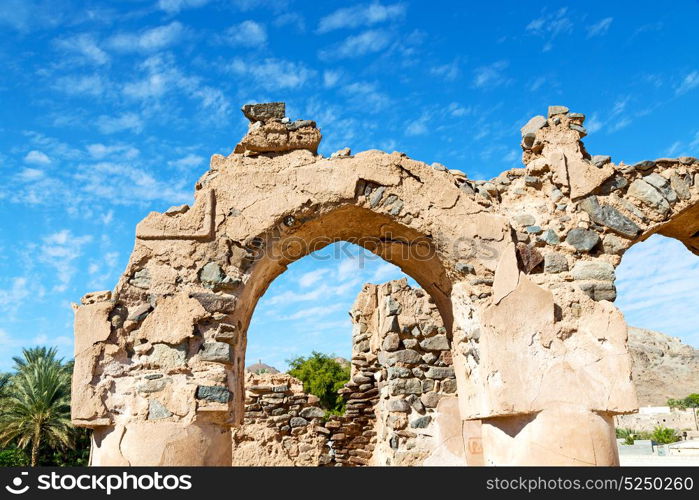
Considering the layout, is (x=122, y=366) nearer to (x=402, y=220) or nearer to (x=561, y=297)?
(x=402, y=220)

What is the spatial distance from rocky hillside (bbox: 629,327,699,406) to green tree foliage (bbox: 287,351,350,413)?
60.3 feet

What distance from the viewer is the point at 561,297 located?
411 centimetres

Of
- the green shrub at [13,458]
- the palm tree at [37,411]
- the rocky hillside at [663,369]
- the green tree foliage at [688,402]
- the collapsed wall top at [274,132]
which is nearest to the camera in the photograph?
the collapsed wall top at [274,132]

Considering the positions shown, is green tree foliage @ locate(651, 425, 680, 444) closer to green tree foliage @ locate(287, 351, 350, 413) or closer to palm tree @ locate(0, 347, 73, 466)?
green tree foliage @ locate(287, 351, 350, 413)

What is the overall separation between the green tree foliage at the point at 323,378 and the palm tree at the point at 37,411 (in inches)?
319

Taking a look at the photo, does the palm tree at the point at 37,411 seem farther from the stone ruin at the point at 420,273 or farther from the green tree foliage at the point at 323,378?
the stone ruin at the point at 420,273

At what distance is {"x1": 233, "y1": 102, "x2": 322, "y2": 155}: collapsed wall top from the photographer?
438 cm

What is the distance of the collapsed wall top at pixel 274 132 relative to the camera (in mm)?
4375

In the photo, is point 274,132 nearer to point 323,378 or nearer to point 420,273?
point 420,273

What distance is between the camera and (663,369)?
3512 cm

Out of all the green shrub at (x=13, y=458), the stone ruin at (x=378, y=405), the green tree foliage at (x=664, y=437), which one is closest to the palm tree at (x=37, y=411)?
the green shrub at (x=13, y=458)

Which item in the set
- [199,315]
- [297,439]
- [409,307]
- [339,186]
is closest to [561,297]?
[339,186]

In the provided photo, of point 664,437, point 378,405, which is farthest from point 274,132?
point 664,437

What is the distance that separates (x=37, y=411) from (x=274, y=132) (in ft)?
41.2
